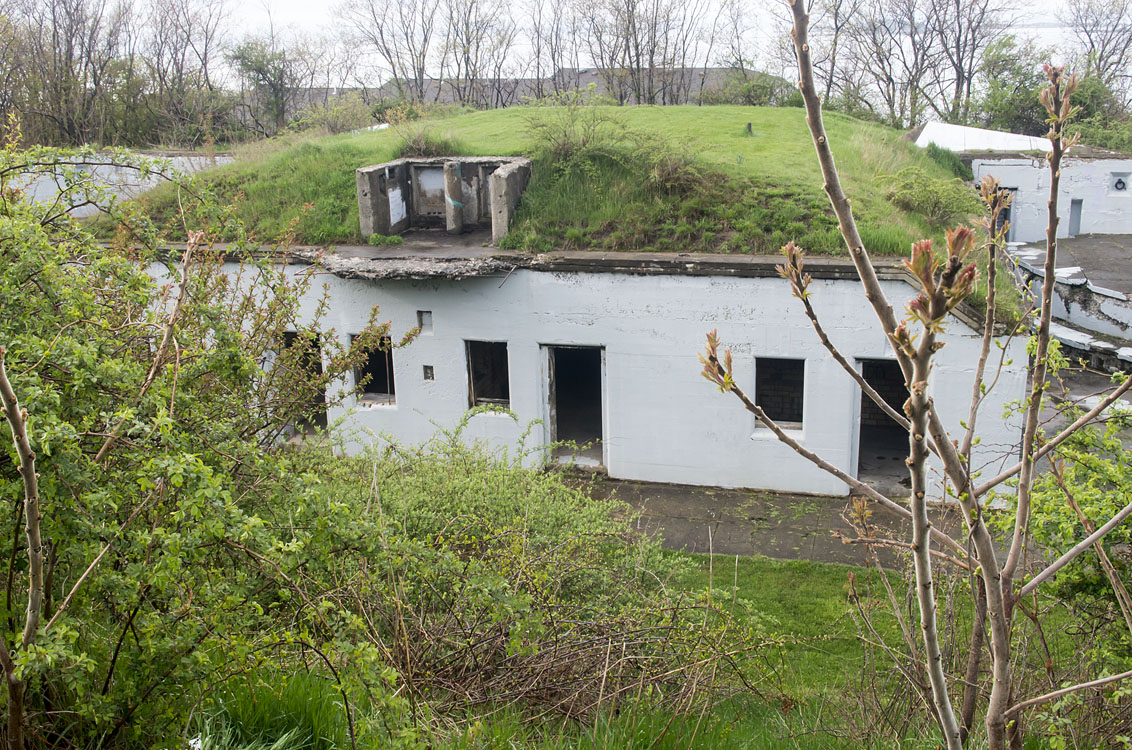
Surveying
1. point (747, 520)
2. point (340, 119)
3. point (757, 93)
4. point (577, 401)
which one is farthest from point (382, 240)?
point (757, 93)

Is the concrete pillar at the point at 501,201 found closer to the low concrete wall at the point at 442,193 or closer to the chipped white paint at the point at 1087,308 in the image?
the low concrete wall at the point at 442,193

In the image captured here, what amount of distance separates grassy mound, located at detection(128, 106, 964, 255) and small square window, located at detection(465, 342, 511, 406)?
5.89 ft

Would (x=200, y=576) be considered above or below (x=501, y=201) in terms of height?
below

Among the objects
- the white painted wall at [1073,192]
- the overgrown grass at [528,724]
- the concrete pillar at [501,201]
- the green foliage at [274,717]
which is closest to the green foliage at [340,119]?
the concrete pillar at [501,201]

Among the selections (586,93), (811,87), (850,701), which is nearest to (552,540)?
(850,701)

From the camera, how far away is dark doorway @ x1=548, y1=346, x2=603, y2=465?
12.3 meters

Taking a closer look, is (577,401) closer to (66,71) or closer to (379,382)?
(379,382)

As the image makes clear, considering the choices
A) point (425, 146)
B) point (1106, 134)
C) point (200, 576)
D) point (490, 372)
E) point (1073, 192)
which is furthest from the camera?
point (1106, 134)

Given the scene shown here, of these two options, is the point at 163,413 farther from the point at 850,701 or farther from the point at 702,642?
the point at 850,701

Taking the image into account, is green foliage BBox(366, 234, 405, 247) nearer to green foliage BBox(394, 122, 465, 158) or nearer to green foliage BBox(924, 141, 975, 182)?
green foliage BBox(394, 122, 465, 158)

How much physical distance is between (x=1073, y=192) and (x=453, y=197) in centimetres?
1597

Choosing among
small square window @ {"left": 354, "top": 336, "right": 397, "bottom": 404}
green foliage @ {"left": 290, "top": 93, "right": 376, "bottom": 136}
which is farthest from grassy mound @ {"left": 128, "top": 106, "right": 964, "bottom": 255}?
green foliage @ {"left": 290, "top": 93, "right": 376, "bottom": 136}

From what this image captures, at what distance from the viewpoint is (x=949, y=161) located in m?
20.0

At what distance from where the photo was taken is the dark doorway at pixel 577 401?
12336mm
